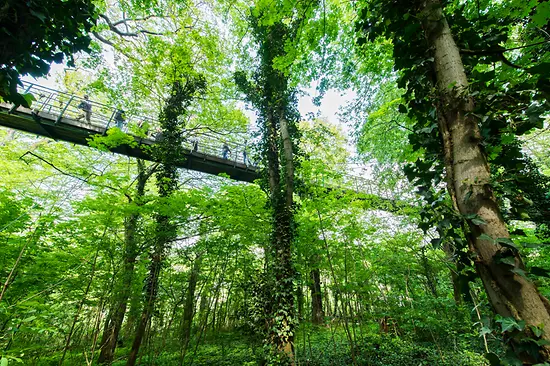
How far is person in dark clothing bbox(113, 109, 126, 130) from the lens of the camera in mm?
7500

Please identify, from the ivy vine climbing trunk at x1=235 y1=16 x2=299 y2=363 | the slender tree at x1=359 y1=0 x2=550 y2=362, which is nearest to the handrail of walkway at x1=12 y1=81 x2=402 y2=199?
the ivy vine climbing trunk at x1=235 y1=16 x2=299 y2=363

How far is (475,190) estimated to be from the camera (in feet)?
2.95

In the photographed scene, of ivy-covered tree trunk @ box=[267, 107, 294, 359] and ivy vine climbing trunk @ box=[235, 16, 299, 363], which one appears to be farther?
ivy vine climbing trunk @ box=[235, 16, 299, 363]

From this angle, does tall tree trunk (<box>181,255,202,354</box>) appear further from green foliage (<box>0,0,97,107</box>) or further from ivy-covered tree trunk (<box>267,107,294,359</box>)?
green foliage (<box>0,0,97,107</box>)

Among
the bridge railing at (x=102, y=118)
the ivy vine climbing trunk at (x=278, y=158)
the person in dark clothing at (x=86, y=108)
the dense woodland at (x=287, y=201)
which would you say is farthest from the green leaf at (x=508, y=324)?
the person in dark clothing at (x=86, y=108)

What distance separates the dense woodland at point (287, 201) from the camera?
992 millimetres

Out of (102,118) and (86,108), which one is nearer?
(86,108)

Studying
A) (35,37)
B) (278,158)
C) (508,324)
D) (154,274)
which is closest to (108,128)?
(154,274)

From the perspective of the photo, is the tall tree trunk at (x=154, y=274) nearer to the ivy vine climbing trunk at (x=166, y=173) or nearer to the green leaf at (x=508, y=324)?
the ivy vine climbing trunk at (x=166, y=173)

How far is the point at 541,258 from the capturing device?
214 inches

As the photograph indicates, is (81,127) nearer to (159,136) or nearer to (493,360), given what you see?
(159,136)

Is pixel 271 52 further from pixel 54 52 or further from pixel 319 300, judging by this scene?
pixel 319 300

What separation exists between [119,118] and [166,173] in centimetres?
312

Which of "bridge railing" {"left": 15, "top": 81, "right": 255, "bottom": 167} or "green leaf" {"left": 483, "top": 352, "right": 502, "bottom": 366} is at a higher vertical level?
"bridge railing" {"left": 15, "top": 81, "right": 255, "bottom": 167}
